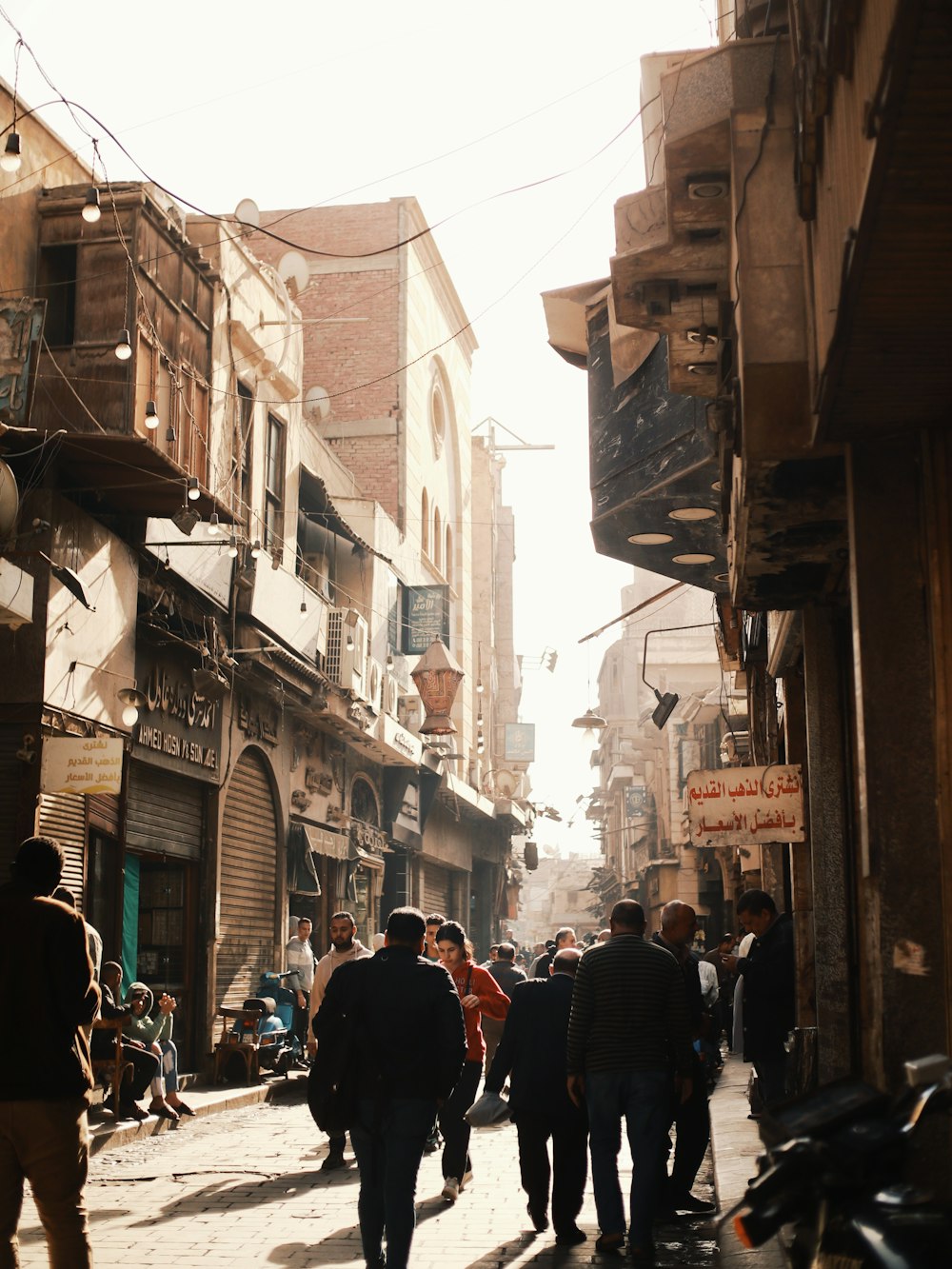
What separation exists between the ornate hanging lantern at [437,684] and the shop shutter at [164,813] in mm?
10547

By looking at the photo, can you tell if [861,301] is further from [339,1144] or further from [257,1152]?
[257,1152]

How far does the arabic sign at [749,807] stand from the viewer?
11805 mm

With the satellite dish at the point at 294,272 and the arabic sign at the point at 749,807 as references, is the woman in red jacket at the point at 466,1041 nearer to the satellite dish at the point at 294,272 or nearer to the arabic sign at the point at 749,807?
the arabic sign at the point at 749,807

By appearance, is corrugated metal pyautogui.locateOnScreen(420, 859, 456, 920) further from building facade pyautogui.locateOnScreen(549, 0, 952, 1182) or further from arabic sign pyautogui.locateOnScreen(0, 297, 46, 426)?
building facade pyautogui.locateOnScreen(549, 0, 952, 1182)

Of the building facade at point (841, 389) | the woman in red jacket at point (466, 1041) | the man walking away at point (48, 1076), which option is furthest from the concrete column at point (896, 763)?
the woman in red jacket at point (466, 1041)

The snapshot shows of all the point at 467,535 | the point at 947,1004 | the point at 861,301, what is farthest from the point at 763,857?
the point at 467,535

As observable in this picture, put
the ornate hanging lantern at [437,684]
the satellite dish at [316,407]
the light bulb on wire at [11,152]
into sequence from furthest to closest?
the satellite dish at [316,407] → the ornate hanging lantern at [437,684] → the light bulb on wire at [11,152]

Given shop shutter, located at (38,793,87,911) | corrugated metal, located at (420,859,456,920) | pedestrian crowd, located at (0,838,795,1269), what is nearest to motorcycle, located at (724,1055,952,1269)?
pedestrian crowd, located at (0,838,795,1269)

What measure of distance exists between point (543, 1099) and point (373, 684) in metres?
17.3

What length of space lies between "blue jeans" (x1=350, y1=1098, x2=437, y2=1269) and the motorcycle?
3407 millimetres

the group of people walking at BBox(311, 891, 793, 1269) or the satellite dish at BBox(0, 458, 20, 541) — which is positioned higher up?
the satellite dish at BBox(0, 458, 20, 541)

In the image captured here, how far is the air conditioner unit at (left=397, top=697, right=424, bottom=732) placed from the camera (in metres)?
30.8

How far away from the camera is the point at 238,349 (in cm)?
1986

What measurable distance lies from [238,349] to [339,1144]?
12084 mm
